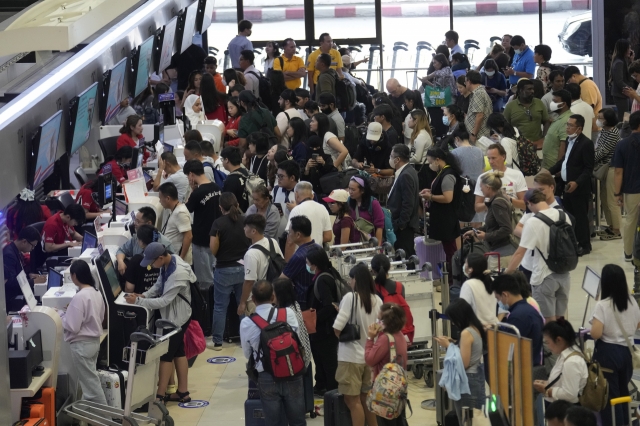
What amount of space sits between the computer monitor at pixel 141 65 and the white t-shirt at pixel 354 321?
6.76 meters

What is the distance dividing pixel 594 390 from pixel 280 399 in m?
2.03

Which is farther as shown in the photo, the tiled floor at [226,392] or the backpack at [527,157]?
the backpack at [527,157]

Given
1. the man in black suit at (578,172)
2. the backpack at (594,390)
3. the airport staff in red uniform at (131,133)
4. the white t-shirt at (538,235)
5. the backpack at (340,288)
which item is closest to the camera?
the backpack at (594,390)

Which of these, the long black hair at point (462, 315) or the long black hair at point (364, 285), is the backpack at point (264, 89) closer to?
the long black hair at point (364, 285)

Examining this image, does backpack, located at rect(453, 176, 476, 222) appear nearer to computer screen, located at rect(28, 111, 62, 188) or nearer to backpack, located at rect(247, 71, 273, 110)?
computer screen, located at rect(28, 111, 62, 188)

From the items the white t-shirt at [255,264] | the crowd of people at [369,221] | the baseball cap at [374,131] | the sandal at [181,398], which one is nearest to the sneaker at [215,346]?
the crowd of people at [369,221]

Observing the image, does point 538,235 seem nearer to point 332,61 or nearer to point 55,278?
point 55,278

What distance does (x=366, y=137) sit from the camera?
10953 mm

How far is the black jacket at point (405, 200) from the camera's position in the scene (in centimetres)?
975

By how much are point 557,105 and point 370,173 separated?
2332 mm

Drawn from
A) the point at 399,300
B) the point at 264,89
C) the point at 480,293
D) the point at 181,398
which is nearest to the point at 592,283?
the point at 480,293

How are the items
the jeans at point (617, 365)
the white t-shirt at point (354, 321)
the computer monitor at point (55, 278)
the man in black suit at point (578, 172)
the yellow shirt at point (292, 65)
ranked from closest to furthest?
the jeans at point (617, 365), the white t-shirt at point (354, 321), the computer monitor at point (55, 278), the man in black suit at point (578, 172), the yellow shirt at point (292, 65)

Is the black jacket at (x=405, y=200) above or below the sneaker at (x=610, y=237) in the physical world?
above

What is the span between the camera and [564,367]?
19.7ft
